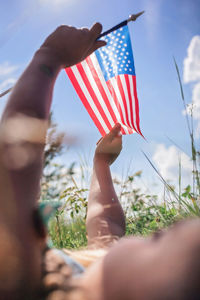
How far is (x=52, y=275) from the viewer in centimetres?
86

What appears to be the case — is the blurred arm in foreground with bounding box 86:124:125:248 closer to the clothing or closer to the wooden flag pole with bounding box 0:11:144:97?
the clothing

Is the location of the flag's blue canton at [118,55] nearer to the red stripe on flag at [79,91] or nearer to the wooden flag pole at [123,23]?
the wooden flag pole at [123,23]

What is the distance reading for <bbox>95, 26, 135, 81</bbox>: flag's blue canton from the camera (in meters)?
2.67

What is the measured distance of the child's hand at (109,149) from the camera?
207 cm

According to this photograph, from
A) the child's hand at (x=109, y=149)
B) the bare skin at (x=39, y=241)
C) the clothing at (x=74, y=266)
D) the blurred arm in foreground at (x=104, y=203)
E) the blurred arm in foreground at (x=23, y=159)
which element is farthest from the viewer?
the child's hand at (x=109, y=149)

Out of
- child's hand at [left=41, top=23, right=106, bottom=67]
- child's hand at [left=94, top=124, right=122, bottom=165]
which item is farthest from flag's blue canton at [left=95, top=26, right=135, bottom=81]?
child's hand at [left=41, top=23, right=106, bottom=67]

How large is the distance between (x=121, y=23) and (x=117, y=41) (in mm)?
160

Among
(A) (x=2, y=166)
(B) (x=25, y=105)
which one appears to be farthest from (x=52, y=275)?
(B) (x=25, y=105)

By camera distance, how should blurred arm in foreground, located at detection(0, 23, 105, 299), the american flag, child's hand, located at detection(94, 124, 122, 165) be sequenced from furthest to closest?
the american flag, child's hand, located at detection(94, 124, 122, 165), blurred arm in foreground, located at detection(0, 23, 105, 299)

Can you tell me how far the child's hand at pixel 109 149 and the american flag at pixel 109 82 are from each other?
44cm

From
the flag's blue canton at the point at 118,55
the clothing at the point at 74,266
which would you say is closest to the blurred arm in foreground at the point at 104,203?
the clothing at the point at 74,266

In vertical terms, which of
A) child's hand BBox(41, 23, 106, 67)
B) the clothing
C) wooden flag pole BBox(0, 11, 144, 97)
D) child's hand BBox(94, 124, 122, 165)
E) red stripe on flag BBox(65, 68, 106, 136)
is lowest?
the clothing

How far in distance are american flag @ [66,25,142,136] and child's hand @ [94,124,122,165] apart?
1.45 feet

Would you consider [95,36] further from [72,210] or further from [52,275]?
[72,210]
